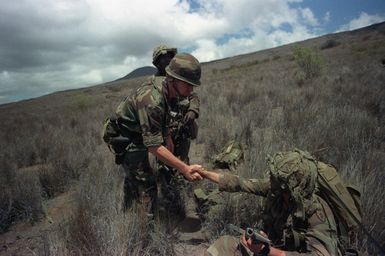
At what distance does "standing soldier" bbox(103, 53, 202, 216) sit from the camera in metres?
2.83

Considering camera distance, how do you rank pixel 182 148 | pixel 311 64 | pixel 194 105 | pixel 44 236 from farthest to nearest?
pixel 311 64 → pixel 194 105 → pixel 182 148 → pixel 44 236

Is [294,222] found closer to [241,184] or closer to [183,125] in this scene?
[241,184]

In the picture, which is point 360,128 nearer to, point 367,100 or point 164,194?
point 367,100

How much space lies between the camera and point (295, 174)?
→ 2.21 m

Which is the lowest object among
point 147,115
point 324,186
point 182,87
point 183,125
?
point 324,186

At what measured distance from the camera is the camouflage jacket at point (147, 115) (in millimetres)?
2840

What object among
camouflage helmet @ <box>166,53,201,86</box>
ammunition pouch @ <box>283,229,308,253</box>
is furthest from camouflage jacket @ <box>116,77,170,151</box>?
ammunition pouch @ <box>283,229,308,253</box>

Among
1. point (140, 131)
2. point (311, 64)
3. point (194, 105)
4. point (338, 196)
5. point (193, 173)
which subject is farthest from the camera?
point (311, 64)

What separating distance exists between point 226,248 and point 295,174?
0.88 m

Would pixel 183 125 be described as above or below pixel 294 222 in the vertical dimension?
above

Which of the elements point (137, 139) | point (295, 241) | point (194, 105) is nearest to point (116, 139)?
point (137, 139)

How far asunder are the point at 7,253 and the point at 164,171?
1.97 metres

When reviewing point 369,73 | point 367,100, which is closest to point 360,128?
point 367,100

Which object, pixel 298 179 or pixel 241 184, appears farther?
pixel 241 184
